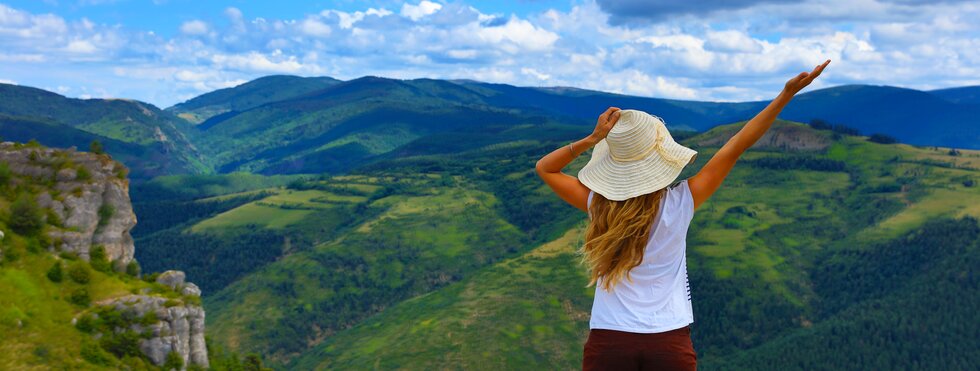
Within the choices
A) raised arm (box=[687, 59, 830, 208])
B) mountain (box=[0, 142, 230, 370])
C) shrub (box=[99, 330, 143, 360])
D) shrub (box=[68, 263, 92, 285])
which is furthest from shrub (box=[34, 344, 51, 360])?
raised arm (box=[687, 59, 830, 208])

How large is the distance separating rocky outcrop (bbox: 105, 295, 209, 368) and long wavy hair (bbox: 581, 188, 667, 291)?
10528 cm

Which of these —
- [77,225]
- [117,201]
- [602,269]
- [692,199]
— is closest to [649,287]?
[602,269]

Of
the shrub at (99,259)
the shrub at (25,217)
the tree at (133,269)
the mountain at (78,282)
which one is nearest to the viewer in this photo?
the mountain at (78,282)

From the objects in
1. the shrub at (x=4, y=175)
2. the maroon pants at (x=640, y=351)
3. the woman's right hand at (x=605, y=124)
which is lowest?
the shrub at (x=4, y=175)

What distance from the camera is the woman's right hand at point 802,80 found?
11414 mm

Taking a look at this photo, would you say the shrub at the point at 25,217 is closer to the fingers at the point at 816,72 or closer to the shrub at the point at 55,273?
the shrub at the point at 55,273

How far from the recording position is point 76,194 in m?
118

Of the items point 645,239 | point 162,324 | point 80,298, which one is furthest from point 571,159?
point 162,324

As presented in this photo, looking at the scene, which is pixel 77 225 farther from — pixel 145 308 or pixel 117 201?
pixel 145 308

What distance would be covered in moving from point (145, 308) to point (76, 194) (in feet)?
80.0

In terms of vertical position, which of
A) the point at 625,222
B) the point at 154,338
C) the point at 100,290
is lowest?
the point at 154,338

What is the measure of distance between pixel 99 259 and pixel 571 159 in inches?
4627

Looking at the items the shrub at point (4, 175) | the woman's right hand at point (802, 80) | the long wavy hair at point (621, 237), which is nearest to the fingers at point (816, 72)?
the woman's right hand at point (802, 80)

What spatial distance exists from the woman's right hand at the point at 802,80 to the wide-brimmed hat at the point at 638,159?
1.73 metres
